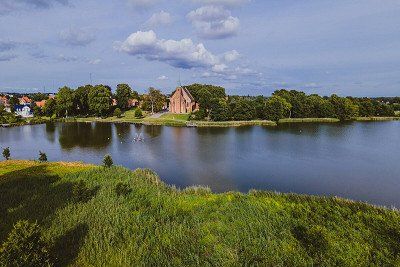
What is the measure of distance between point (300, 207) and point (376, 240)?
5349 mm

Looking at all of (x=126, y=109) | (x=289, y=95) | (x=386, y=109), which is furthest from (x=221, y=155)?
(x=386, y=109)

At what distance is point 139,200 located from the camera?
21547 millimetres

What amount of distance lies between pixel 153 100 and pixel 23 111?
5637 cm

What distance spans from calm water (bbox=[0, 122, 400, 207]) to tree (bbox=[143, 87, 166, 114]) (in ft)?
143

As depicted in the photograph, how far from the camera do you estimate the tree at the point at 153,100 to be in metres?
116

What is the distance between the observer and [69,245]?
1477 centimetres

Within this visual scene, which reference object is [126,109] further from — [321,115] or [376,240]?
[376,240]

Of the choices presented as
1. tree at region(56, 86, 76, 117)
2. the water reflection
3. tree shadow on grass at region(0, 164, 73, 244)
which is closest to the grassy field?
the water reflection

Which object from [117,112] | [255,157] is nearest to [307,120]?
[117,112]

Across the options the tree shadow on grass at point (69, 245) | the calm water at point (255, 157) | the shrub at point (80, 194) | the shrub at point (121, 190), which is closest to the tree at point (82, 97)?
the calm water at point (255, 157)

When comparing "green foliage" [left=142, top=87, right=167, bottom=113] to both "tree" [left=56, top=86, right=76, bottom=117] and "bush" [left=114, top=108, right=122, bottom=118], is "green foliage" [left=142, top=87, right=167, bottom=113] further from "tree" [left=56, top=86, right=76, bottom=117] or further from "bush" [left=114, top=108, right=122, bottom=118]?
"tree" [left=56, top=86, right=76, bottom=117]

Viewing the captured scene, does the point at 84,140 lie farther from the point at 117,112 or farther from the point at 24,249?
the point at 24,249

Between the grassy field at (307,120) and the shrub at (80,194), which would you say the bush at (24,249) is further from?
the grassy field at (307,120)

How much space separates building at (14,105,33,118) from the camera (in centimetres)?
12566
